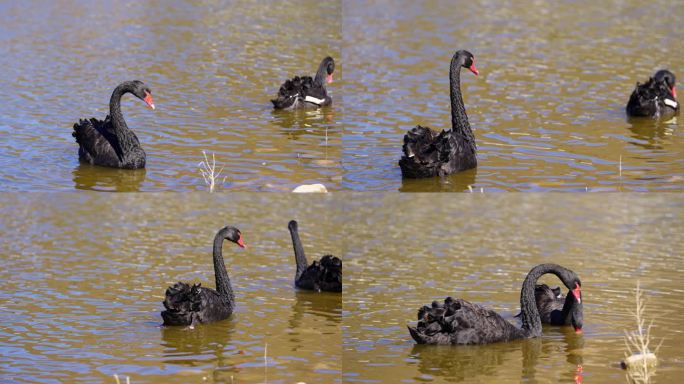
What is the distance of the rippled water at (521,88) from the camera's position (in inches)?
359

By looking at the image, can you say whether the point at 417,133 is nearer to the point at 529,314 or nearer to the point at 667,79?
the point at 529,314

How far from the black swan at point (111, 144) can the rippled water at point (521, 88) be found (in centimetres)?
164

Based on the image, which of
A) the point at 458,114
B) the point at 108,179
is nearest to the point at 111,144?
the point at 108,179

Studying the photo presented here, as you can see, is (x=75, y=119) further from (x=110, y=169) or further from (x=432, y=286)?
(x=432, y=286)

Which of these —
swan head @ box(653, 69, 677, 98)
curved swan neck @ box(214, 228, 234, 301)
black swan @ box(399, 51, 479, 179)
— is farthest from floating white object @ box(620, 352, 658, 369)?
swan head @ box(653, 69, 677, 98)

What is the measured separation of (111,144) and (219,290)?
55.5 inches

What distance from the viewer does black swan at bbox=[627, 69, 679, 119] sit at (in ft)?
36.0

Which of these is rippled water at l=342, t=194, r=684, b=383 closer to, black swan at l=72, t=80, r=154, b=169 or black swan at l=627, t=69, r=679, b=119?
black swan at l=627, t=69, r=679, b=119

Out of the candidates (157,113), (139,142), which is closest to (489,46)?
(157,113)

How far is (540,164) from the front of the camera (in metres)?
9.26

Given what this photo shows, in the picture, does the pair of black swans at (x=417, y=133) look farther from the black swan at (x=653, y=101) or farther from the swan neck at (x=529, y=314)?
the swan neck at (x=529, y=314)

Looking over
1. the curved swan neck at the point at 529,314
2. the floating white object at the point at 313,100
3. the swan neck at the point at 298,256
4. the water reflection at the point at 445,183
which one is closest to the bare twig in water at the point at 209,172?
the water reflection at the point at 445,183

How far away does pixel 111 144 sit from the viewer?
9.59 m

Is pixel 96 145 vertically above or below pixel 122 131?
below
